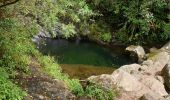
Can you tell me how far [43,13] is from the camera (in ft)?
31.3

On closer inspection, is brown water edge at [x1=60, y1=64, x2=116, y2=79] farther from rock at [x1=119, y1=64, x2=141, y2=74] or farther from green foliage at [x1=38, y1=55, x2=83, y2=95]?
green foliage at [x1=38, y1=55, x2=83, y2=95]

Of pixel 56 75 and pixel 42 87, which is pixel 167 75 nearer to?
pixel 56 75

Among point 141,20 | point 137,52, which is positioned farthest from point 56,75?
point 141,20

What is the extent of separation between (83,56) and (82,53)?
41 cm

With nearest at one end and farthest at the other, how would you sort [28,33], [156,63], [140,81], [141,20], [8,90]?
[8,90] → [28,33] → [140,81] → [156,63] → [141,20]

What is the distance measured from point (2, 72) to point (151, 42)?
41.2 feet

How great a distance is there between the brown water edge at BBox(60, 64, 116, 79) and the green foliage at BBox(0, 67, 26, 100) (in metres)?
5.83

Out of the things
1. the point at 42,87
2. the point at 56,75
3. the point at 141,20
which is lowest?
the point at 42,87

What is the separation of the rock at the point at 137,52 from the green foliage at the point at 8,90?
10158 mm

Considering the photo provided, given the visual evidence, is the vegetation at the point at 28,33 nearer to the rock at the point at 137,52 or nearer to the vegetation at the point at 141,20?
the rock at the point at 137,52

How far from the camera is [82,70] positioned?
49.0ft

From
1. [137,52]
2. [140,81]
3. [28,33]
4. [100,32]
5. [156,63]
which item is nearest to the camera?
[28,33]

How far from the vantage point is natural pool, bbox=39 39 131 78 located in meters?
15.3

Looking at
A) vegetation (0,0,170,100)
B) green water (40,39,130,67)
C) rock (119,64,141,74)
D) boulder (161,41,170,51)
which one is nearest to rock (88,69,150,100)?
vegetation (0,0,170,100)
